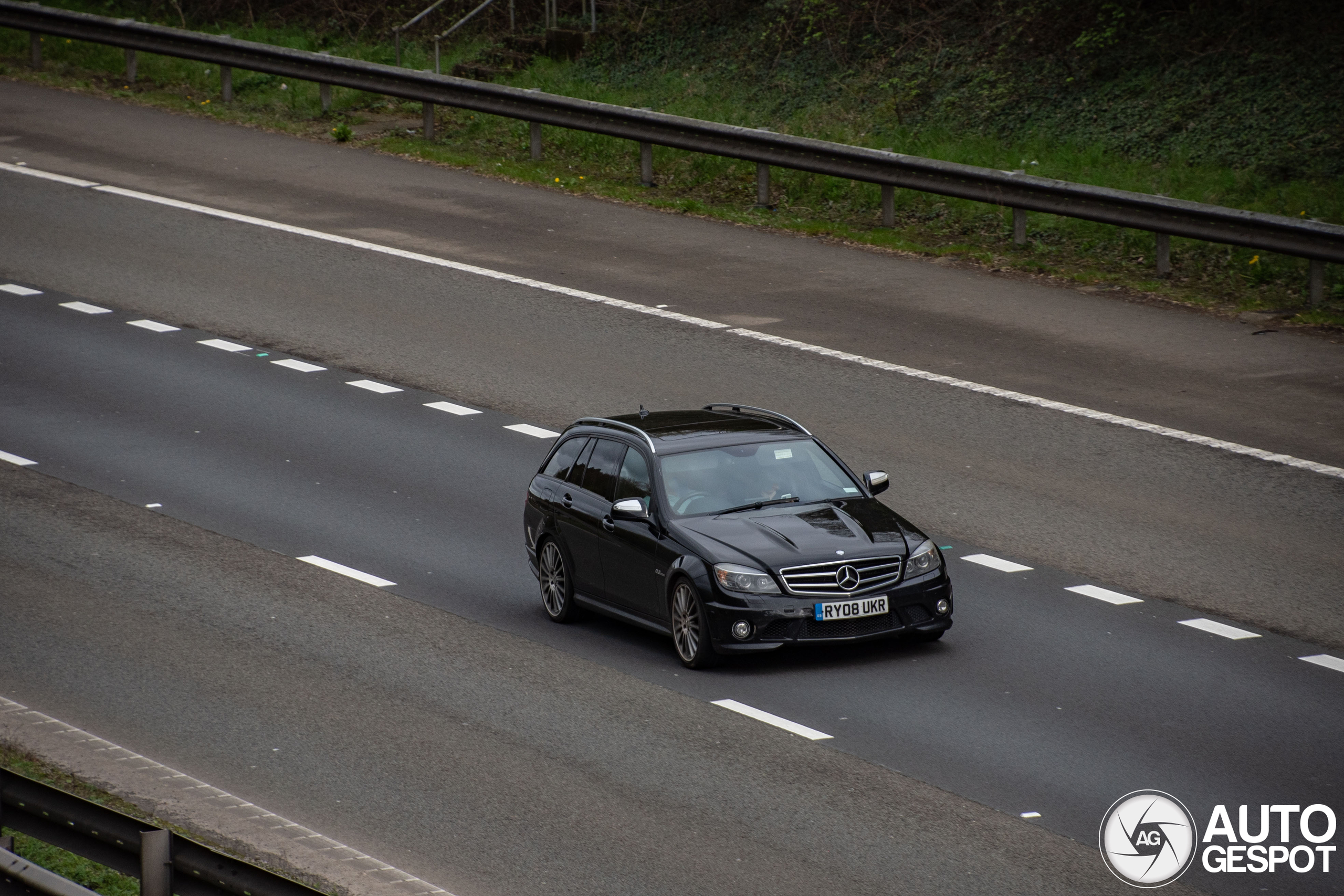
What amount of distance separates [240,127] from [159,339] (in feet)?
33.1

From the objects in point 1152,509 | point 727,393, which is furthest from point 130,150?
point 1152,509

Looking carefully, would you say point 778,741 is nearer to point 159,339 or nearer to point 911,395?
point 911,395

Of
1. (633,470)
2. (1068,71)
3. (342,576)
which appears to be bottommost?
(342,576)

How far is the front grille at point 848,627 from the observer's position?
10.9 m

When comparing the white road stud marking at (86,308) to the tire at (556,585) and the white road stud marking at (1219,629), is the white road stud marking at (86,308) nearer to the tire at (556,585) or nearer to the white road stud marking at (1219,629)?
the tire at (556,585)

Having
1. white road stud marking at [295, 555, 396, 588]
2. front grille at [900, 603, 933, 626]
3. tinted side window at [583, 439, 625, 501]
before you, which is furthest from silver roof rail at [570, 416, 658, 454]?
front grille at [900, 603, 933, 626]

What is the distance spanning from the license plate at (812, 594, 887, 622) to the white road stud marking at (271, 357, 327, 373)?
8234 mm

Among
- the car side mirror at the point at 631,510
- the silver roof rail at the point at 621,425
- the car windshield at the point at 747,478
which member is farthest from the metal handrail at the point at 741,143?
the car side mirror at the point at 631,510

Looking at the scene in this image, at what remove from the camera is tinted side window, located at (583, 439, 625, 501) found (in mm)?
12344

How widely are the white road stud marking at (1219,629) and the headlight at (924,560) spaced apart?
1.71 metres

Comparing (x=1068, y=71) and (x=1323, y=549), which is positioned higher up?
(x=1068, y=71)

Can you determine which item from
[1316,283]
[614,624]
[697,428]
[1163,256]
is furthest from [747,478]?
[1163,256]

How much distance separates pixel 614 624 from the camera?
12641 mm

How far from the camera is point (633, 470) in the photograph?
1218 cm
